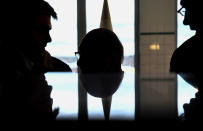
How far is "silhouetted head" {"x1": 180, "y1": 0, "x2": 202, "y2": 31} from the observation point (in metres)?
1.04

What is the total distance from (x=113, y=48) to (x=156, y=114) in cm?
81

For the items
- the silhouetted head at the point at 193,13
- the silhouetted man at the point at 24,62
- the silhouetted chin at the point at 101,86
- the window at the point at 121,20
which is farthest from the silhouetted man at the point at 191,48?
the window at the point at 121,20

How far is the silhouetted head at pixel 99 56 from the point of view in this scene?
0.98 metres

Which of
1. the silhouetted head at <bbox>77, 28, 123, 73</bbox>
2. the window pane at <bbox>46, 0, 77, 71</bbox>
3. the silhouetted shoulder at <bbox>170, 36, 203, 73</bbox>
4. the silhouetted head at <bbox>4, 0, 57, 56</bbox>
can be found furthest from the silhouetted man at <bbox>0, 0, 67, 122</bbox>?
the window pane at <bbox>46, 0, 77, 71</bbox>

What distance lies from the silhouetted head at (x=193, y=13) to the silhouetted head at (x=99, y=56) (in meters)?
0.36

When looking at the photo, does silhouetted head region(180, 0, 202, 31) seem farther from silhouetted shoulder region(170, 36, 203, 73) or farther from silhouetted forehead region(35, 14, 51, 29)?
silhouetted forehead region(35, 14, 51, 29)

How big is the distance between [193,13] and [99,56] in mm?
462

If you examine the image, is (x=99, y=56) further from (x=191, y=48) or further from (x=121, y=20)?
(x=121, y=20)

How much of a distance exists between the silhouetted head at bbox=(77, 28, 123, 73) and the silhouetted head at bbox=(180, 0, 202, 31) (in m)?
0.36

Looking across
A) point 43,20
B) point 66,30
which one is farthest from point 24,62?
point 66,30

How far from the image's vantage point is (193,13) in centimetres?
106

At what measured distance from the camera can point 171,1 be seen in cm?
329

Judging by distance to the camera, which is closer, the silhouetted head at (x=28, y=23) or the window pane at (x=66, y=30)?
the silhouetted head at (x=28, y=23)

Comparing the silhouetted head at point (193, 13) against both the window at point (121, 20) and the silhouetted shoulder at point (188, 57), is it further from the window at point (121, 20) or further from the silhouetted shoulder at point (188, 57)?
the window at point (121, 20)
